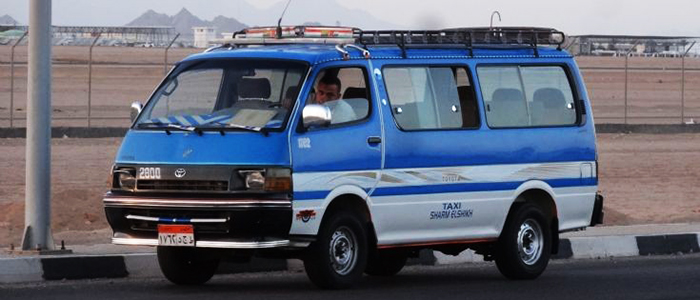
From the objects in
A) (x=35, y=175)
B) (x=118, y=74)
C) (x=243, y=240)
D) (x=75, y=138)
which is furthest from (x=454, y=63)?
(x=118, y=74)

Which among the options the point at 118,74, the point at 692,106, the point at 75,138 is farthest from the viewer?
the point at 118,74

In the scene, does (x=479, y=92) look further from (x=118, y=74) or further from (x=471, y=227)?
(x=118, y=74)

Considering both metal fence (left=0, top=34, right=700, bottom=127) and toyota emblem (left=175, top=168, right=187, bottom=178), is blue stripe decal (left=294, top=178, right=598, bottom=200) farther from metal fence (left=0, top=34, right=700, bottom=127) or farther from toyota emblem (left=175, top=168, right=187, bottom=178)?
metal fence (left=0, top=34, right=700, bottom=127)

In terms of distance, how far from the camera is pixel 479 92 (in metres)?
12.8

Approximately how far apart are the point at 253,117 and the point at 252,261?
2.34 m

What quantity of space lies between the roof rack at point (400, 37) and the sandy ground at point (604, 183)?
3324mm

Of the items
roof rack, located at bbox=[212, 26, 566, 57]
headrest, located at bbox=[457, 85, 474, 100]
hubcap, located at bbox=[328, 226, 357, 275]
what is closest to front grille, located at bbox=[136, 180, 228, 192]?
hubcap, located at bbox=[328, 226, 357, 275]

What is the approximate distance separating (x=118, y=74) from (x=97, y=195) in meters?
31.8

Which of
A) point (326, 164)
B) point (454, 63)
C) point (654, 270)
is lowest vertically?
point (654, 270)

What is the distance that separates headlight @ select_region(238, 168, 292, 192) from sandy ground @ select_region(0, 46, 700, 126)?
21080 mm

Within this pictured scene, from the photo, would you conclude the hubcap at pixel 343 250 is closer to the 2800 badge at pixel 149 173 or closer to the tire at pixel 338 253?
the tire at pixel 338 253

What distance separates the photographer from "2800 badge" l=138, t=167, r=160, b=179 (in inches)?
441

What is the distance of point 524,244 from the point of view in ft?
43.5

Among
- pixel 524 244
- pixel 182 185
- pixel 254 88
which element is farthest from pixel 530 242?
pixel 182 185
